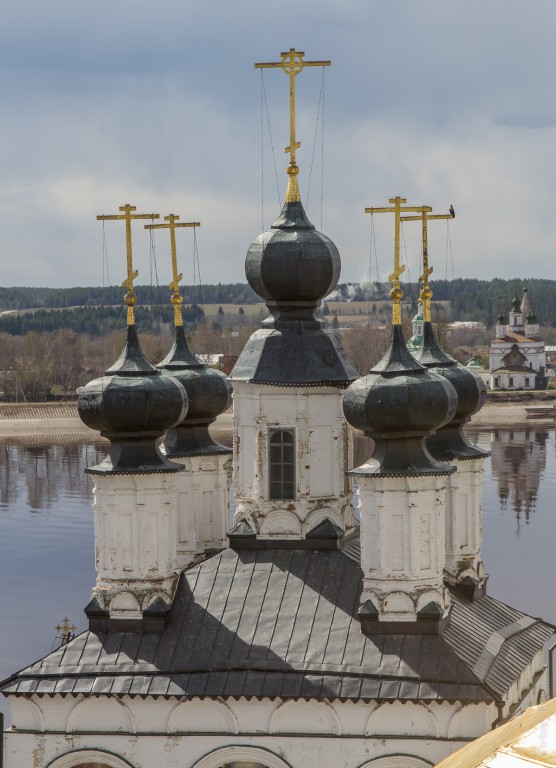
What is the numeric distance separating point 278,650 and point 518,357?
248 feet

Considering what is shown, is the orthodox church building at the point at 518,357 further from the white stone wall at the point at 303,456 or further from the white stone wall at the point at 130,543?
the white stone wall at the point at 130,543

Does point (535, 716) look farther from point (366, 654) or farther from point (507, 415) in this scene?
point (507, 415)

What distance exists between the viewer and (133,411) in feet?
36.8

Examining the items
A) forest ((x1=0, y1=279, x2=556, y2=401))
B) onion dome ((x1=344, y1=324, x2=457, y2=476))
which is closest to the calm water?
forest ((x1=0, y1=279, x2=556, y2=401))

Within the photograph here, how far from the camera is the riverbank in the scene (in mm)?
62500

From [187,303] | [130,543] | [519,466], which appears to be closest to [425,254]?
[130,543]

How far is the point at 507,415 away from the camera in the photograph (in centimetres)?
7219

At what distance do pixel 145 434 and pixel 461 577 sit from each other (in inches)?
132

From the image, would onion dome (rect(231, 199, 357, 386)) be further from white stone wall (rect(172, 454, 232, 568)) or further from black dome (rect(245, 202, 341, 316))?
white stone wall (rect(172, 454, 232, 568))

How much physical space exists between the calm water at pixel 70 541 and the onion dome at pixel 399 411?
31.2 feet

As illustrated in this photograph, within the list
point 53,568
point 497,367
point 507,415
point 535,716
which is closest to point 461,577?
point 535,716

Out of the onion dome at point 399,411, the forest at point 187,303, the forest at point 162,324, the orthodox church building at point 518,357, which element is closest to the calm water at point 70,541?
the forest at point 162,324

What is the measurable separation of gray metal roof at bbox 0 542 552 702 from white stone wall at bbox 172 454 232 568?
48.0 inches

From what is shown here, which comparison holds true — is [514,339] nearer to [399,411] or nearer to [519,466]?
[519,466]
